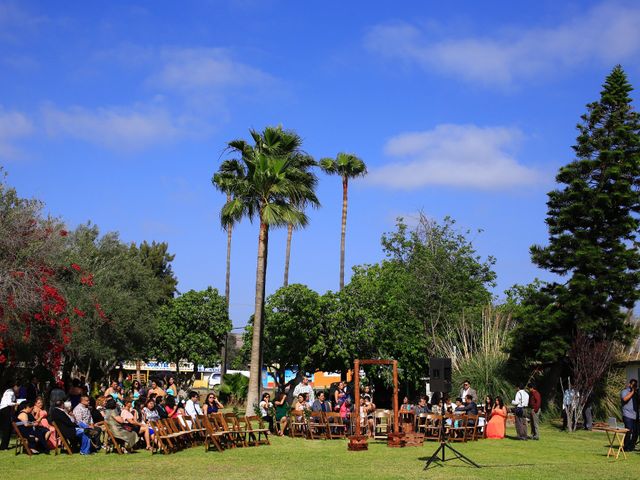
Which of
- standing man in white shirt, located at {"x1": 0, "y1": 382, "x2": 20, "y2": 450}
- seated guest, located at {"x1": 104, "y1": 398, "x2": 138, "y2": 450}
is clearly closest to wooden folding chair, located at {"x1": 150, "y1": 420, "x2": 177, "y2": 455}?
seated guest, located at {"x1": 104, "y1": 398, "x2": 138, "y2": 450}

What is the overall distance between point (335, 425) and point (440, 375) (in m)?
6.23

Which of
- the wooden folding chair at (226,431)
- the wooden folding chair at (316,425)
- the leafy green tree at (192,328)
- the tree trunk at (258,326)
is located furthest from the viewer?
the leafy green tree at (192,328)

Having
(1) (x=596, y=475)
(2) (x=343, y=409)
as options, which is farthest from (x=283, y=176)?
(1) (x=596, y=475)

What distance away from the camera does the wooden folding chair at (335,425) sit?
20.4 meters

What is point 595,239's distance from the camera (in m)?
28.8

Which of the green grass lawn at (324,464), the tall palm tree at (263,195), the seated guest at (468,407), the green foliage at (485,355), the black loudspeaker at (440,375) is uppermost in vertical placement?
the tall palm tree at (263,195)

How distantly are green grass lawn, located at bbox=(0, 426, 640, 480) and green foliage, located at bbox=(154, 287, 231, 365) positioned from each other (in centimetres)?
2700

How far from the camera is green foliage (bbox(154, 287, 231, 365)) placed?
44.9 m

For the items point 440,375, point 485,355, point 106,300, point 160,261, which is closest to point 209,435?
point 440,375

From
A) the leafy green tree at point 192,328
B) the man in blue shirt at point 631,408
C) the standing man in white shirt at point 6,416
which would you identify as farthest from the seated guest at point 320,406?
the leafy green tree at point 192,328

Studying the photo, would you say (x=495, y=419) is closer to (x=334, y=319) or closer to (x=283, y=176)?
(x=283, y=176)

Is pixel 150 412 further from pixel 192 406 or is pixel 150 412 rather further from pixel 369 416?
pixel 369 416

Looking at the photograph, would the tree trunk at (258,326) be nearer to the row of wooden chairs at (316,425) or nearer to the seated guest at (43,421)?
the row of wooden chairs at (316,425)

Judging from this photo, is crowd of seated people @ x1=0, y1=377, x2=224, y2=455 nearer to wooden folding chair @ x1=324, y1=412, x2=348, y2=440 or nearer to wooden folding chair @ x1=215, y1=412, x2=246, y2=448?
wooden folding chair @ x1=215, y1=412, x2=246, y2=448
